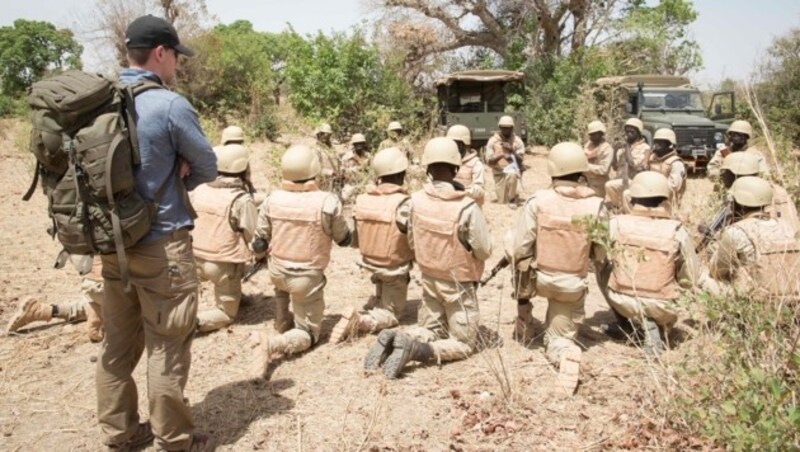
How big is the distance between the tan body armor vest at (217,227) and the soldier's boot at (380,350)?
1.53 m

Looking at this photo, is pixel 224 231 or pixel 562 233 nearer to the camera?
pixel 562 233

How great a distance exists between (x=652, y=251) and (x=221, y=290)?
3.34 metres

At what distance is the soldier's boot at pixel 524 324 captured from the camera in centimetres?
479

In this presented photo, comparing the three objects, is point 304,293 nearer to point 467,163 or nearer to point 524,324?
point 524,324

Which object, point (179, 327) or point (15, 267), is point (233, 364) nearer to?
point (179, 327)

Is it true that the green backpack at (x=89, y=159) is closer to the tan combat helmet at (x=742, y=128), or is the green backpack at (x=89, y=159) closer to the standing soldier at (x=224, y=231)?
the standing soldier at (x=224, y=231)

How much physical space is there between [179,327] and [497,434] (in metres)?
1.77

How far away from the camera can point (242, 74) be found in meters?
21.6

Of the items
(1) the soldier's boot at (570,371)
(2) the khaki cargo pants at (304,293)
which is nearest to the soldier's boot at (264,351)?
(2) the khaki cargo pants at (304,293)

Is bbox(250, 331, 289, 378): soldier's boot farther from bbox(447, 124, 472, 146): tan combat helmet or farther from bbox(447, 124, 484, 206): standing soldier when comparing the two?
bbox(447, 124, 472, 146): tan combat helmet

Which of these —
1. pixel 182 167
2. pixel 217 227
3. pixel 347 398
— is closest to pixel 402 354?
pixel 347 398

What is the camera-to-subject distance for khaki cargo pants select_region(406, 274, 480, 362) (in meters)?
4.36

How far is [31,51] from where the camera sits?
39.7 meters

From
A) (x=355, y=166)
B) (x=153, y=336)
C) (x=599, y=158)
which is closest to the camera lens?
(x=153, y=336)
